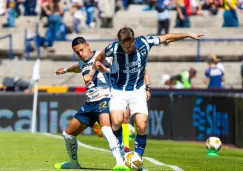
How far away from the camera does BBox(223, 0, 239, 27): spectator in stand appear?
29778mm

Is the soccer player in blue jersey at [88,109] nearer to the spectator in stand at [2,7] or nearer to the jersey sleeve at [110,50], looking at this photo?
the jersey sleeve at [110,50]

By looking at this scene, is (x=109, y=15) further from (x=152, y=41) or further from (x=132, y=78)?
(x=132, y=78)

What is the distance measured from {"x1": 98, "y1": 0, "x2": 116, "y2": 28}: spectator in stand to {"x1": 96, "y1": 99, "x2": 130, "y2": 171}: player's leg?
20.0 m

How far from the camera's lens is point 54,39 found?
32750 mm

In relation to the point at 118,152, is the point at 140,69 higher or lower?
higher

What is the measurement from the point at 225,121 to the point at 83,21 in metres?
12.4

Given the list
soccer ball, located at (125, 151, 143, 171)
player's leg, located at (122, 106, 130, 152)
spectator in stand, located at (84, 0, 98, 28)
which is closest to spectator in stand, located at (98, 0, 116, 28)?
spectator in stand, located at (84, 0, 98, 28)

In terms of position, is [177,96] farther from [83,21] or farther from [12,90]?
[83,21]

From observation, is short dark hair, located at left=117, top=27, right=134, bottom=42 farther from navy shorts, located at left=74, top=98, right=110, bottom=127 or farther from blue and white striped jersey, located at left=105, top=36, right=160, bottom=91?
navy shorts, located at left=74, top=98, right=110, bottom=127

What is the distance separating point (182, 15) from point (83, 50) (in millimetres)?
18207

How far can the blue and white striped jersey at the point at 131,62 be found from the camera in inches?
512

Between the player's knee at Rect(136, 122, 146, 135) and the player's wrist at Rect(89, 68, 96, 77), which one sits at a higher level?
the player's wrist at Rect(89, 68, 96, 77)

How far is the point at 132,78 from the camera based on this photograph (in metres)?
13.1

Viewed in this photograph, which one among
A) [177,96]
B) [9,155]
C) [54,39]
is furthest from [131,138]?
[54,39]
